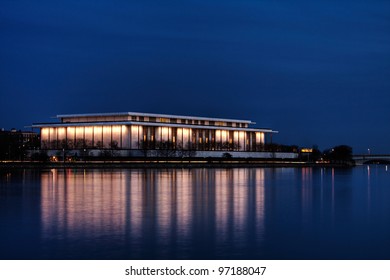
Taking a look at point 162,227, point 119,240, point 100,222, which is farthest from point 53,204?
point 119,240

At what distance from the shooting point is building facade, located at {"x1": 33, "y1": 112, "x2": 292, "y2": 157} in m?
104

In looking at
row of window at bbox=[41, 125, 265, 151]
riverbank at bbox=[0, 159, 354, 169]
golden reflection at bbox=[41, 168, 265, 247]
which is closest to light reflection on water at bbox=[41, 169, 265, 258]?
golden reflection at bbox=[41, 168, 265, 247]

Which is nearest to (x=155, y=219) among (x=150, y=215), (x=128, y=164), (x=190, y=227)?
(x=150, y=215)

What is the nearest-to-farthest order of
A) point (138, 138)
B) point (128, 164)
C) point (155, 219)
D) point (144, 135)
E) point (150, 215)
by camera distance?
point (155, 219), point (150, 215), point (128, 164), point (138, 138), point (144, 135)

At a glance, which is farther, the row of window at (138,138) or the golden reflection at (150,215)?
the row of window at (138,138)

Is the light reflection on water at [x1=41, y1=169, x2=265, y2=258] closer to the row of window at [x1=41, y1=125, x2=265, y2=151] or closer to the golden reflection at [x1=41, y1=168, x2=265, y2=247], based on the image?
the golden reflection at [x1=41, y1=168, x2=265, y2=247]

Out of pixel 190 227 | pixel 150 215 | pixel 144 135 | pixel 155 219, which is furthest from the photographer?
pixel 144 135

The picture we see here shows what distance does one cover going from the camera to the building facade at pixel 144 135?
104 metres

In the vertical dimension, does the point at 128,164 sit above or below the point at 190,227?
below

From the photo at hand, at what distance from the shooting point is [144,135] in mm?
106688

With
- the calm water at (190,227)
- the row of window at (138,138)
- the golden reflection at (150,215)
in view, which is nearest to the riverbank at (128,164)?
the row of window at (138,138)

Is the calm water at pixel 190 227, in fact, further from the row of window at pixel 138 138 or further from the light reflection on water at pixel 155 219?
the row of window at pixel 138 138

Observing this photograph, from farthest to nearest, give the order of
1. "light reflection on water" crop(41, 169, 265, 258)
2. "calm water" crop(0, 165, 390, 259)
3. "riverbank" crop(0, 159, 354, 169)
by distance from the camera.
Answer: "riverbank" crop(0, 159, 354, 169), "light reflection on water" crop(41, 169, 265, 258), "calm water" crop(0, 165, 390, 259)

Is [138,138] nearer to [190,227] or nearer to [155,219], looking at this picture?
[155,219]
